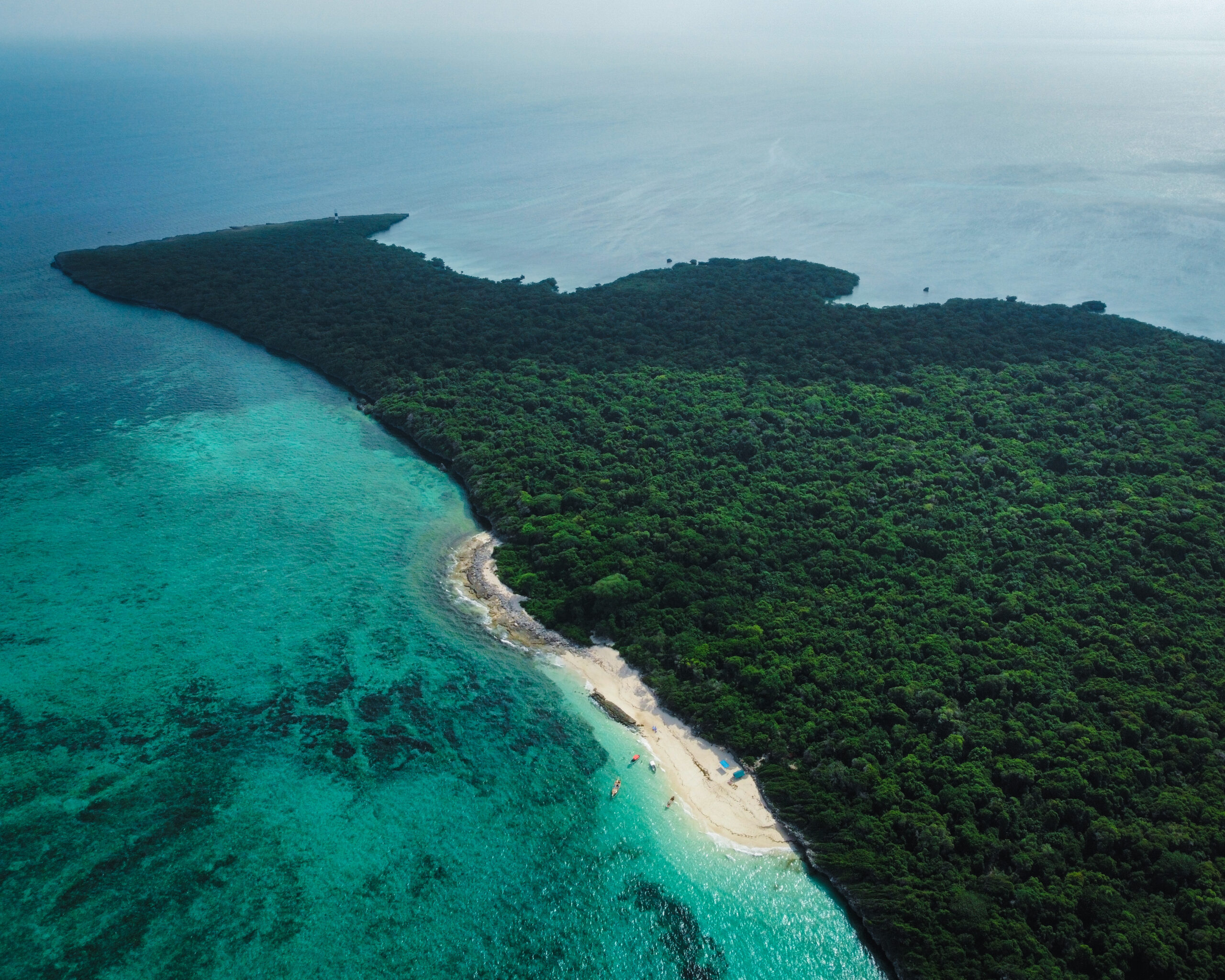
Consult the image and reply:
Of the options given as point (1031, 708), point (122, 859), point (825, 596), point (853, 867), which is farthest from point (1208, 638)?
point (122, 859)

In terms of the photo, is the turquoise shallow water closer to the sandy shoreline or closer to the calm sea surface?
the calm sea surface

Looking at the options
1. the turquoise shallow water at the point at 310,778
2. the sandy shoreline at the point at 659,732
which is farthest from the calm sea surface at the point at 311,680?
the sandy shoreline at the point at 659,732

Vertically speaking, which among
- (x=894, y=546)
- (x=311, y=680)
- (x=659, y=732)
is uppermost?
(x=894, y=546)

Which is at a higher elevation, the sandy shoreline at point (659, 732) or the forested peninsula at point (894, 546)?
the forested peninsula at point (894, 546)

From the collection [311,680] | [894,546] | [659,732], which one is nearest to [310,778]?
[311,680]

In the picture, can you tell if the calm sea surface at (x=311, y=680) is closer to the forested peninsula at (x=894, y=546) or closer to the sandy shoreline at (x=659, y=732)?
the sandy shoreline at (x=659, y=732)

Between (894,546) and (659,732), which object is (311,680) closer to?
(659,732)

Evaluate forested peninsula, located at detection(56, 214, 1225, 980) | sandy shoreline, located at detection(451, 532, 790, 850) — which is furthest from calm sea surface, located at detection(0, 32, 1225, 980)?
forested peninsula, located at detection(56, 214, 1225, 980)

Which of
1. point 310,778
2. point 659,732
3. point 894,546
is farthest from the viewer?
point 894,546
